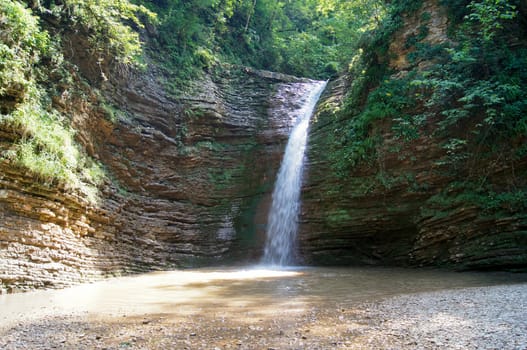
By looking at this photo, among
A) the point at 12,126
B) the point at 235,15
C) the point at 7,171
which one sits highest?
the point at 235,15

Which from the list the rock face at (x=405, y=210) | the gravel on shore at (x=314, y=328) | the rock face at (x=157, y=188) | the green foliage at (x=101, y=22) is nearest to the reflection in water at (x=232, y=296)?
the gravel on shore at (x=314, y=328)

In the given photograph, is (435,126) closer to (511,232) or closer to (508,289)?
(511,232)

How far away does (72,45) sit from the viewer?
37.3ft

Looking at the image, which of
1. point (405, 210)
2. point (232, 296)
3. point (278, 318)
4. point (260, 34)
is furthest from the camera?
point (260, 34)

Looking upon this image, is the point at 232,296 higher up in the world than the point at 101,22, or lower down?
lower down

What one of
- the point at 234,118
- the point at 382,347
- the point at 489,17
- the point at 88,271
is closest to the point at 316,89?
the point at 234,118

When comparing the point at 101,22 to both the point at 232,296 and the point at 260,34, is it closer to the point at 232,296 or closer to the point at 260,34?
the point at 232,296

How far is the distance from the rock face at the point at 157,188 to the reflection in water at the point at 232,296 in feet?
4.44

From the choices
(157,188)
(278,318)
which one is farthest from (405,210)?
(157,188)

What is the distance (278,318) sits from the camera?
13.9 feet

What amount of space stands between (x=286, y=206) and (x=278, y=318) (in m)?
9.29

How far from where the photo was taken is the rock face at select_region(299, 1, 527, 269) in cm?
875

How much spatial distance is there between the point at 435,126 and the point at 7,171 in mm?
10666

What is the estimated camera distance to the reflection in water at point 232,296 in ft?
16.2
